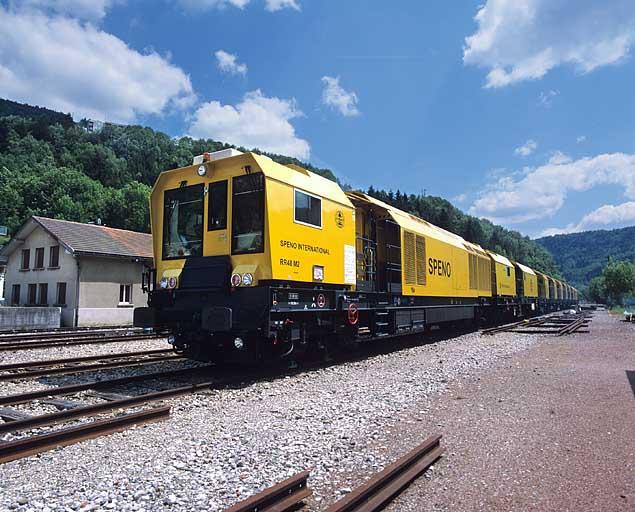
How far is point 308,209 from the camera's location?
31.2ft

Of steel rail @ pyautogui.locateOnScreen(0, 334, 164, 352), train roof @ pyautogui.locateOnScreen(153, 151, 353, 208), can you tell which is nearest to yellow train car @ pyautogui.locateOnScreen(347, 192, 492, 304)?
train roof @ pyautogui.locateOnScreen(153, 151, 353, 208)

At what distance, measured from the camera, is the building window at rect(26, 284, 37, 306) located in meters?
29.1

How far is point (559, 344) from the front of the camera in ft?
51.1

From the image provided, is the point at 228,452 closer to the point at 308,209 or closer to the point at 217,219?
the point at 217,219

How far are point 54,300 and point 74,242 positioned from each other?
353cm

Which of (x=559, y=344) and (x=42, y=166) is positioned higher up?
(x=42, y=166)

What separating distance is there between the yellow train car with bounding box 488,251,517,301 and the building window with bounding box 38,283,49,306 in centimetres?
2431

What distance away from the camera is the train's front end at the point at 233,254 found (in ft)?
27.2

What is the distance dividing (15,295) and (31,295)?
2055mm

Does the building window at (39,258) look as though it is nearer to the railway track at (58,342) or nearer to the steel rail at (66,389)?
the railway track at (58,342)

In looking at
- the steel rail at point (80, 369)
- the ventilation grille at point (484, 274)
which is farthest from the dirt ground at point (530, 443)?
the ventilation grille at point (484, 274)

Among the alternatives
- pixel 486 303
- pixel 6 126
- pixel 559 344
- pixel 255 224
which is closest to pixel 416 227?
pixel 559 344

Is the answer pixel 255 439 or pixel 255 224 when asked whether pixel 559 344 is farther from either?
pixel 255 439

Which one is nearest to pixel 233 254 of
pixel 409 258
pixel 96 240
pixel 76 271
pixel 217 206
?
pixel 217 206
